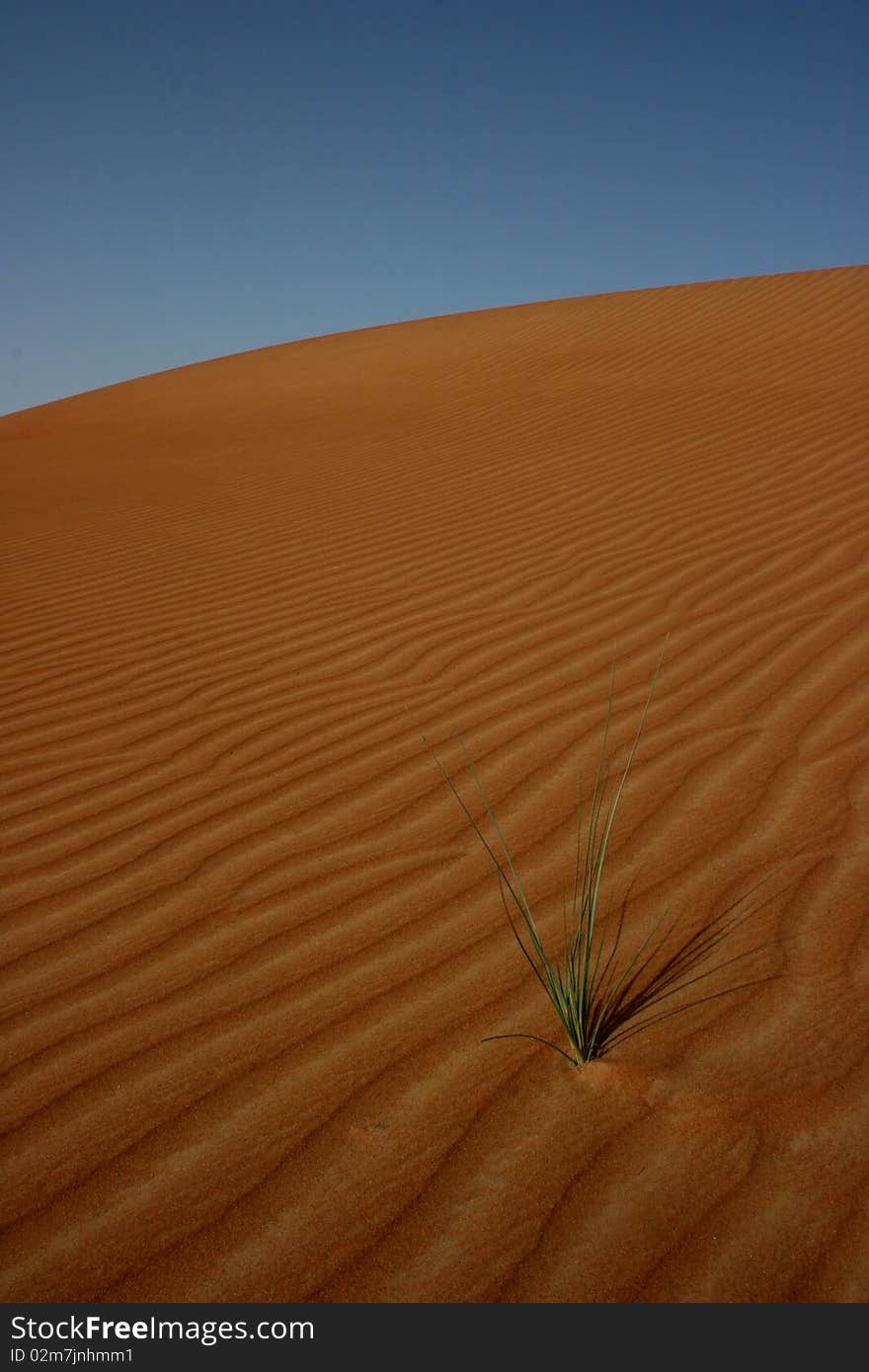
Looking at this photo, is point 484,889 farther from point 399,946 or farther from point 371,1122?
point 371,1122

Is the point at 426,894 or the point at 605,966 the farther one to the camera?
the point at 426,894

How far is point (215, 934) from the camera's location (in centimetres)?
230

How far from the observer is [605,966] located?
6.86 ft

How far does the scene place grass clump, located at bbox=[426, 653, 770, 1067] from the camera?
6.01 feet

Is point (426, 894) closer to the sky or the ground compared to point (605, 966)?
closer to the sky

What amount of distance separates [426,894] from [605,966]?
0.52 m

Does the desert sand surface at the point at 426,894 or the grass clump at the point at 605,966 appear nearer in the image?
the desert sand surface at the point at 426,894

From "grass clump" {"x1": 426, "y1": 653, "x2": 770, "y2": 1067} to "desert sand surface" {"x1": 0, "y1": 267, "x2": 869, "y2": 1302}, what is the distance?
38 mm

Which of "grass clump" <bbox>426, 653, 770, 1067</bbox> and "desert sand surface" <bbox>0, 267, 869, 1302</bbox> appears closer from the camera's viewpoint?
"desert sand surface" <bbox>0, 267, 869, 1302</bbox>

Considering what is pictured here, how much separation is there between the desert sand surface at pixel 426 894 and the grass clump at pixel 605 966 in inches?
1.5

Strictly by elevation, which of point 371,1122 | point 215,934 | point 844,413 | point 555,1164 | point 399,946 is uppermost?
point 844,413

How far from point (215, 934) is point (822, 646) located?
2516 millimetres

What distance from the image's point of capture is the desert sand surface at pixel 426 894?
1.54 metres

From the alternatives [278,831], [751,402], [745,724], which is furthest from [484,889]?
[751,402]
